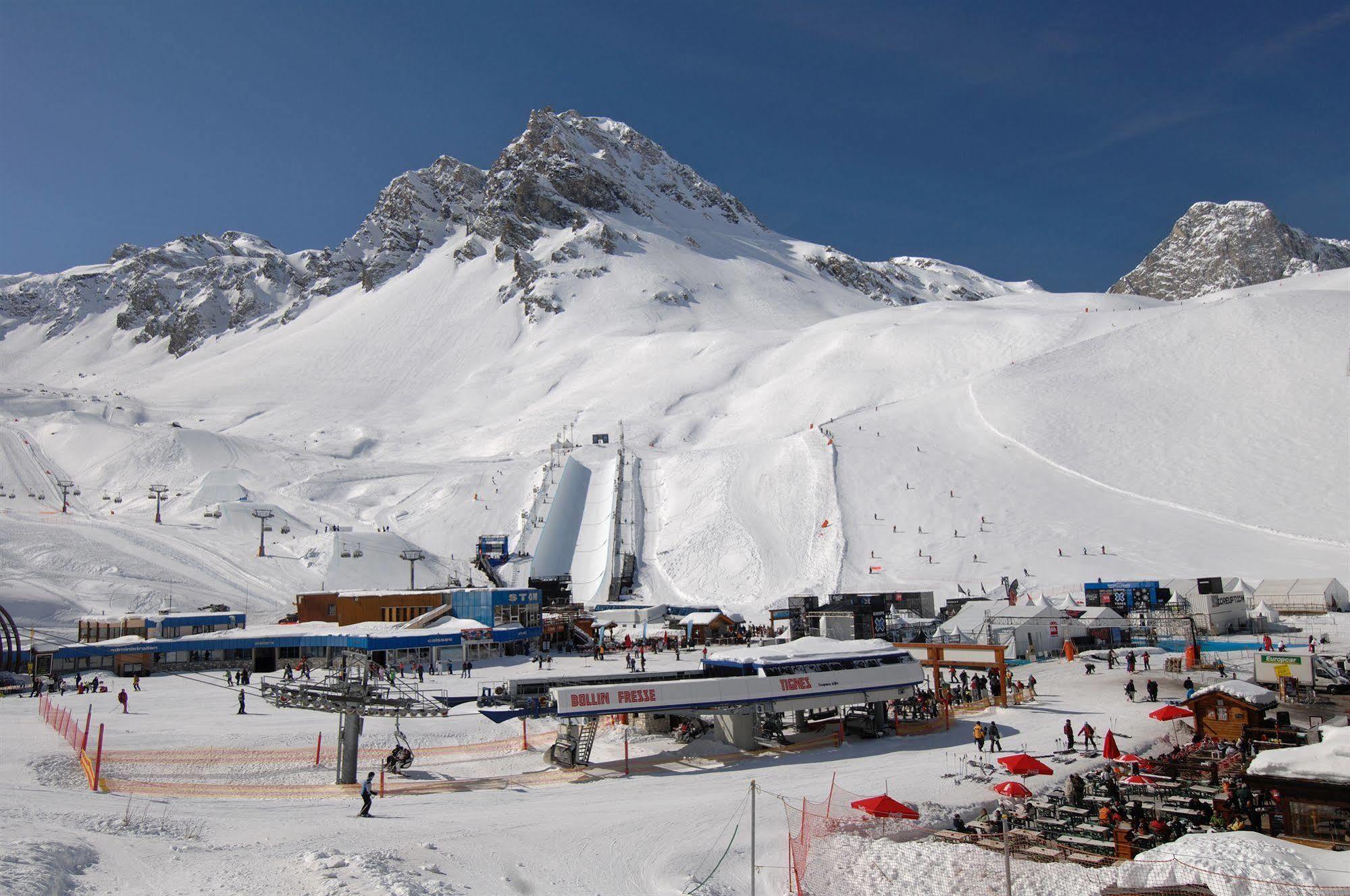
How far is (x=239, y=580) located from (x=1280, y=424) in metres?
55.3

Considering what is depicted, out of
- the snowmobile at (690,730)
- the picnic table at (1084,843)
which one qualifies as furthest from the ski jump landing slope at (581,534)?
the picnic table at (1084,843)

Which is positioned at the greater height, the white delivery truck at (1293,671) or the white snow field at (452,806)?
the white delivery truck at (1293,671)

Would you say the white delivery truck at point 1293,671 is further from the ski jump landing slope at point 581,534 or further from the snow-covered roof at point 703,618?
the ski jump landing slope at point 581,534

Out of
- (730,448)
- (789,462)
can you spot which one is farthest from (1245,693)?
(730,448)

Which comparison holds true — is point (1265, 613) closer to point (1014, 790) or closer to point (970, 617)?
point (970, 617)

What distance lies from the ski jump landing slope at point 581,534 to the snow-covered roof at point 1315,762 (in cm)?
3515

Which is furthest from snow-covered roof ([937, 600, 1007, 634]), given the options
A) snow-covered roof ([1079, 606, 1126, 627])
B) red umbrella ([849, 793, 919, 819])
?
red umbrella ([849, 793, 919, 819])

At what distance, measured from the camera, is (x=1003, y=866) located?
1173cm

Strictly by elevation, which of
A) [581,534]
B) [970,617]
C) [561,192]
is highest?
[561,192]

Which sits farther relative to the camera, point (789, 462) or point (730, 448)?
point (730, 448)

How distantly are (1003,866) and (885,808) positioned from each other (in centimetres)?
208

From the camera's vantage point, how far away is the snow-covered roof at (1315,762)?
1012 cm

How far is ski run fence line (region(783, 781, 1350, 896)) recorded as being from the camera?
8.70 metres

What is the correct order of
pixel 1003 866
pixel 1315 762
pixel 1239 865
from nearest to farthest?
1. pixel 1239 865
2. pixel 1315 762
3. pixel 1003 866
